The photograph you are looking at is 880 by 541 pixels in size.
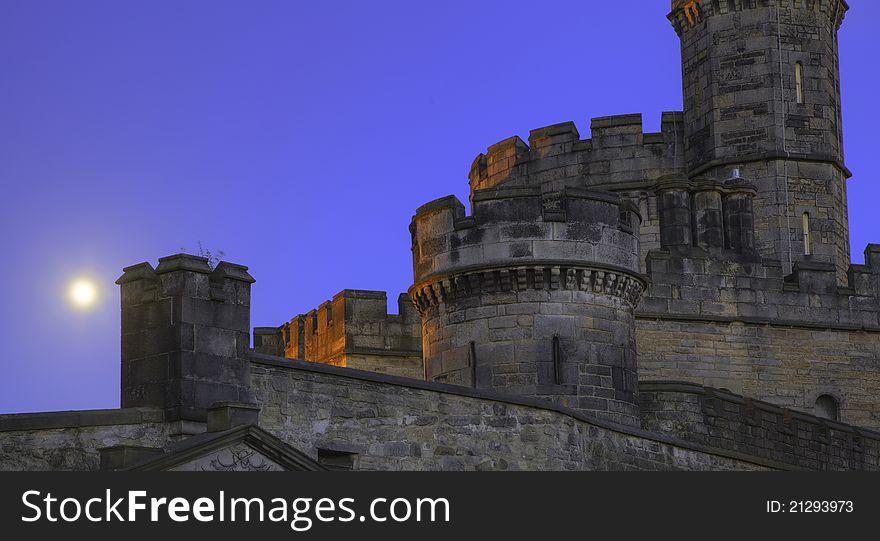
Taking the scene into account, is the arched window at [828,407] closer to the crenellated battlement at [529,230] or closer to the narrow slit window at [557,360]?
the crenellated battlement at [529,230]

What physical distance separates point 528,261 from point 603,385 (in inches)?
68.2

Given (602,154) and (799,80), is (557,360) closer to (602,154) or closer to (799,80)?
(602,154)

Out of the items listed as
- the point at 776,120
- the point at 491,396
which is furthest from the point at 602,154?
the point at 491,396

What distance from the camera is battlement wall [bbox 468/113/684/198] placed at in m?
33.8

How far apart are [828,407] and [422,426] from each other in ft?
39.0

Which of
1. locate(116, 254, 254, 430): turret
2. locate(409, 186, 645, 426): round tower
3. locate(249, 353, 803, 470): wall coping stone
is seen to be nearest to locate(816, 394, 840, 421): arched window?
locate(249, 353, 803, 470): wall coping stone

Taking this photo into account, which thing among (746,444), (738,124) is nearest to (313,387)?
(746,444)

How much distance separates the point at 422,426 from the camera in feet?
66.6

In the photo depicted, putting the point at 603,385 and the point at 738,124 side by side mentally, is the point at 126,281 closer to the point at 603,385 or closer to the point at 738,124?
the point at 603,385

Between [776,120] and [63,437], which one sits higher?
[776,120]

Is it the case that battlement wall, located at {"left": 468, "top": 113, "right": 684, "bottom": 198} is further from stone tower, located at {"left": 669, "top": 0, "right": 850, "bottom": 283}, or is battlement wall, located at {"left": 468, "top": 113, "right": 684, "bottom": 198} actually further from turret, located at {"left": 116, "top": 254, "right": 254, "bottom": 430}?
turret, located at {"left": 116, "top": 254, "right": 254, "bottom": 430}

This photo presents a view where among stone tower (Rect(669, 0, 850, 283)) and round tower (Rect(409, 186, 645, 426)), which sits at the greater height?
stone tower (Rect(669, 0, 850, 283))

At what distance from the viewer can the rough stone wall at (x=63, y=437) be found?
1702 centimetres

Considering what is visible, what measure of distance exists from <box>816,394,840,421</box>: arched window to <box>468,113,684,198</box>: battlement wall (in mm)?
5293
